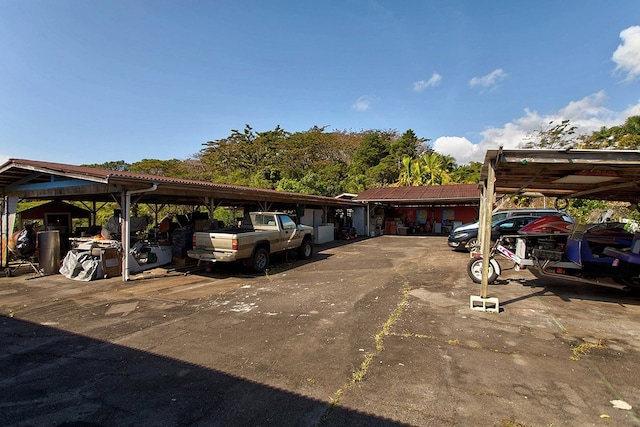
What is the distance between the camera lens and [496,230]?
39.2ft

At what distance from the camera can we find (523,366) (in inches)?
144

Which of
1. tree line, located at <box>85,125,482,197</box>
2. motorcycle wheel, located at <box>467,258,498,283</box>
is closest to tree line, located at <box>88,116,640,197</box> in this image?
tree line, located at <box>85,125,482,197</box>

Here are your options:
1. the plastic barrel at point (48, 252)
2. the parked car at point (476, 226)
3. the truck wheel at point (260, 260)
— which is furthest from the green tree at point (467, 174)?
the plastic barrel at point (48, 252)

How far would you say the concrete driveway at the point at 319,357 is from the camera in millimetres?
2836

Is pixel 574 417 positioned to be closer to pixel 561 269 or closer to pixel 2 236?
pixel 561 269

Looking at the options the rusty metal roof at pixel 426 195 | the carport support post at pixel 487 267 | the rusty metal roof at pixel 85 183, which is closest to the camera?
the carport support post at pixel 487 267

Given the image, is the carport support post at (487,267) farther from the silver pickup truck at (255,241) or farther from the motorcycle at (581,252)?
the silver pickup truck at (255,241)

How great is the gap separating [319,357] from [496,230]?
34.3 ft

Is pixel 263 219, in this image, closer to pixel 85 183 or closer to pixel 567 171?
pixel 85 183

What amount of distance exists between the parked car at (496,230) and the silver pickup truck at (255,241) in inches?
244

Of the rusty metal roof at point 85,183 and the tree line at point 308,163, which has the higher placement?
the tree line at point 308,163

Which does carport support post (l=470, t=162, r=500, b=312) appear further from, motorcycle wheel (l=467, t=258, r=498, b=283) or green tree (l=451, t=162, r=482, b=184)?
green tree (l=451, t=162, r=482, b=184)

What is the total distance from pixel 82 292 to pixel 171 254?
12.1 feet

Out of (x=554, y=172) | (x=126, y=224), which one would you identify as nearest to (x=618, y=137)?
(x=554, y=172)
